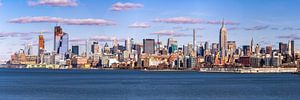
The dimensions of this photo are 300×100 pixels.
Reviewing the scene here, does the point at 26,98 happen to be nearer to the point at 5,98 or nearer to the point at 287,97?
the point at 5,98

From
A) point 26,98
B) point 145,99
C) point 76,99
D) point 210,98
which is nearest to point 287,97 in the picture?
point 210,98

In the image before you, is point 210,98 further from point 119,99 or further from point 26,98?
point 26,98

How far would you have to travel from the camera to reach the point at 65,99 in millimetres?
64562

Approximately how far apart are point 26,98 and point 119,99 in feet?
30.8

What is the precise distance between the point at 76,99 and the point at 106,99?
9.67 ft

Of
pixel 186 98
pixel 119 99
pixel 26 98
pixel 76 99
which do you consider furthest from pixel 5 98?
pixel 186 98

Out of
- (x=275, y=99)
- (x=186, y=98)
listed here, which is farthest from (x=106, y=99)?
(x=275, y=99)

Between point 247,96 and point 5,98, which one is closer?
point 5,98

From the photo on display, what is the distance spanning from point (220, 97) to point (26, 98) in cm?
1967

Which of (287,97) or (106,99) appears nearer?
(106,99)

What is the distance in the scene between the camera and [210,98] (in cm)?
6806

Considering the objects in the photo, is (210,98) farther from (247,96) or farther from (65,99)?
(65,99)

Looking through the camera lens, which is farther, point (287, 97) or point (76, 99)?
point (287, 97)

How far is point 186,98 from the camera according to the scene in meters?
66.9
